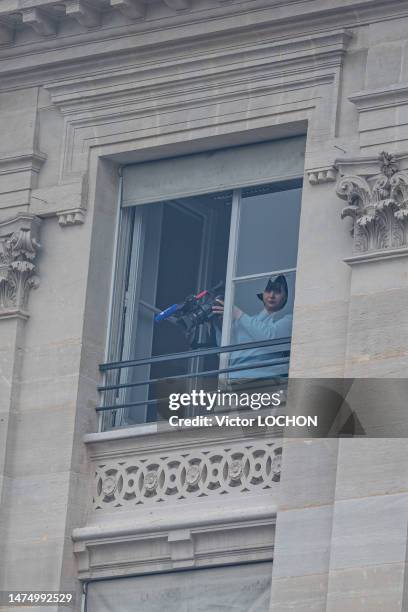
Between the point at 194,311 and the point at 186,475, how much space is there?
1.80 metres

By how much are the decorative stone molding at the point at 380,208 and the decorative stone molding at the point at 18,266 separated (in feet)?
11.7

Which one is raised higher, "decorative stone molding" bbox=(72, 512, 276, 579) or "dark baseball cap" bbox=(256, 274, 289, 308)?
"dark baseball cap" bbox=(256, 274, 289, 308)

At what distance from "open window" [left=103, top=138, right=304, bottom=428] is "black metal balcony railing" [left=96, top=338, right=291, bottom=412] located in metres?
0.02

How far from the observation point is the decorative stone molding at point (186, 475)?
2242 cm

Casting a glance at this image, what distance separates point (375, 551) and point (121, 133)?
5843mm

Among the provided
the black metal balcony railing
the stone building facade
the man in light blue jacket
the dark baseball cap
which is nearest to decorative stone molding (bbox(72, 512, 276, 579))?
the stone building facade

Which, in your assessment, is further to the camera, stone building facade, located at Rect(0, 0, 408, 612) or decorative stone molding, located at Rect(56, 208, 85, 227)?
decorative stone molding, located at Rect(56, 208, 85, 227)

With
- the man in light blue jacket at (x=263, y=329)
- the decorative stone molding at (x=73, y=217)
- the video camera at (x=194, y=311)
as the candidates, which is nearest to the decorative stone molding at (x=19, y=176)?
the decorative stone molding at (x=73, y=217)

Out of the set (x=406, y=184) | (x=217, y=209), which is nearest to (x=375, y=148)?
(x=406, y=184)

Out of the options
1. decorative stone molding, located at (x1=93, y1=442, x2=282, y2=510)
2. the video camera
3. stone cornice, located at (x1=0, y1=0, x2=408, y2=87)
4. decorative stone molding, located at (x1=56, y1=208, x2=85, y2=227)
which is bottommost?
decorative stone molding, located at (x1=93, y1=442, x2=282, y2=510)

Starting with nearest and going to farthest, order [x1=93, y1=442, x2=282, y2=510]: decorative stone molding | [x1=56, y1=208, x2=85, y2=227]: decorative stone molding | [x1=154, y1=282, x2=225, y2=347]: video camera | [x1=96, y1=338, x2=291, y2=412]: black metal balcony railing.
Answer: [x1=93, y1=442, x2=282, y2=510]: decorative stone molding → [x1=96, y1=338, x2=291, y2=412]: black metal balcony railing → [x1=154, y1=282, x2=225, y2=347]: video camera → [x1=56, y1=208, x2=85, y2=227]: decorative stone molding

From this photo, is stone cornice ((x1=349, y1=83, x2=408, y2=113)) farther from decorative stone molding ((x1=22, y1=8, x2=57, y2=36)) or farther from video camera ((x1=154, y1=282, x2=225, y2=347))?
decorative stone molding ((x1=22, y1=8, x2=57, y2=36))

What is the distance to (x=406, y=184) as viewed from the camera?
22125 millimetres

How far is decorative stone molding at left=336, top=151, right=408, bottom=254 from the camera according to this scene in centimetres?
2206
